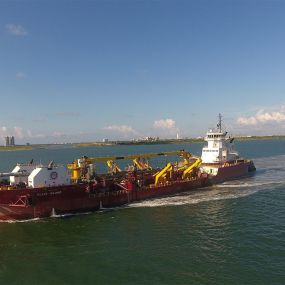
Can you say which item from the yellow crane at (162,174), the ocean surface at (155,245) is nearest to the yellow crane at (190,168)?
the yellow crane at (162,174)

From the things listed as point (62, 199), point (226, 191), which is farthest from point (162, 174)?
point (62, 199)

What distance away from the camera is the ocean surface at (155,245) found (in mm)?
24734

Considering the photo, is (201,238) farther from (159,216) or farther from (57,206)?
(57,206)

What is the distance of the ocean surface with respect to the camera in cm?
2473

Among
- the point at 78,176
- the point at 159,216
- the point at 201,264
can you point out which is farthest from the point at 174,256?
the point at 78,176

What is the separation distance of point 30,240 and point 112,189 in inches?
660

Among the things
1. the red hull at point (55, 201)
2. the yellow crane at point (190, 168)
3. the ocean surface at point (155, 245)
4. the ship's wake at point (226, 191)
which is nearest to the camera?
the ocean surface at point (155, 245)

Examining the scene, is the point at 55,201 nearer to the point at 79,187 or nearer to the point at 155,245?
the point at 79,187

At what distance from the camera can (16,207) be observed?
40.3 m

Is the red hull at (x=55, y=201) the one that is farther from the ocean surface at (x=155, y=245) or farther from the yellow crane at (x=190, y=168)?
the yellow crane at (x=190, y=168)

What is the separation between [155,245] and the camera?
30703mm

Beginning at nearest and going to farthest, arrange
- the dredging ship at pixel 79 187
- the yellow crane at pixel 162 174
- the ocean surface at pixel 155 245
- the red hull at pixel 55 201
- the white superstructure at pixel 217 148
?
the ocean surface at pixel 155 245, the red hull at pixel 55 201, the dredging ship at pixel 79 187, the yellow crane at pixel 162 174, the white superstructure at pixel 217 148

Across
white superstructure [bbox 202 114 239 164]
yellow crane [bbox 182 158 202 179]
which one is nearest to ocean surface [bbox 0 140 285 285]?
yellow crane [bbox 182 158 202 179]

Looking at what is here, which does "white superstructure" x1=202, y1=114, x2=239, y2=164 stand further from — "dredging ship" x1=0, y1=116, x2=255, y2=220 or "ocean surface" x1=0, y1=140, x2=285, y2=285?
"ocean surface" x1=0, y1=140, x2=285, y2=285
